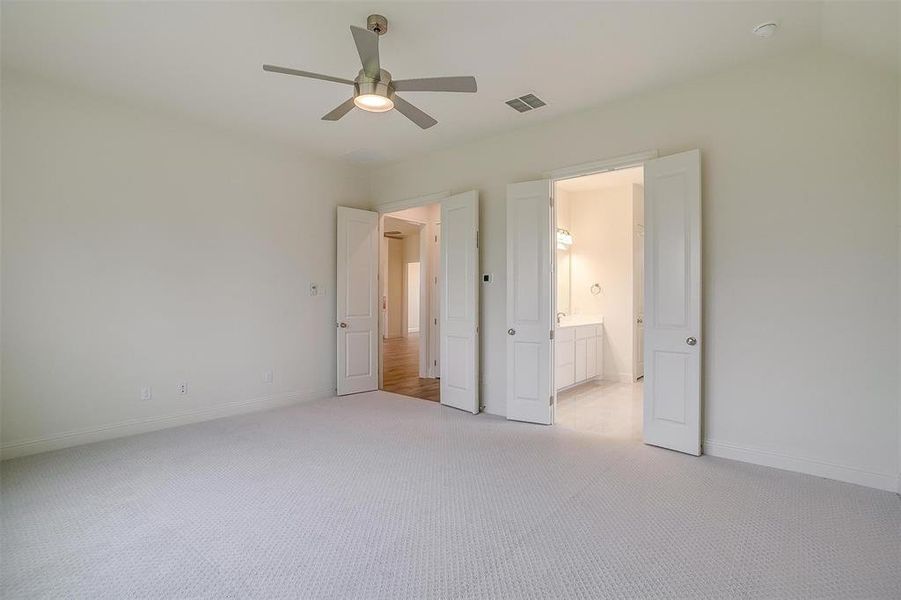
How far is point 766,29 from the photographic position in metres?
2.80

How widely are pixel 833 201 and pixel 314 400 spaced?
5.29 m

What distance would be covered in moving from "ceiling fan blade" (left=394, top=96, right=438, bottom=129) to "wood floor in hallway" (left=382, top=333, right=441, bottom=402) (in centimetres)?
340

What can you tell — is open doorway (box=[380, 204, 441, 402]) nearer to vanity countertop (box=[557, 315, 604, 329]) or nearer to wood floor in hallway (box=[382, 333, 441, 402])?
wood floor in hallway (box=[382, 333, 441, 402])

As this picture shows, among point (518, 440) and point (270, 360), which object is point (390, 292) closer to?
point (270, 360)

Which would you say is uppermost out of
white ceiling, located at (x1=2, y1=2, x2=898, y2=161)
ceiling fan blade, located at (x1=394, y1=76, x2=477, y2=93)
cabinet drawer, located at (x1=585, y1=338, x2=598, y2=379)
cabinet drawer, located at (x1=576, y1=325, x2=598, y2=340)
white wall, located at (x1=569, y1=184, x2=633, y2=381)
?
white ceiling, located at (x1=2, y1=2, x2=898, y2=161)

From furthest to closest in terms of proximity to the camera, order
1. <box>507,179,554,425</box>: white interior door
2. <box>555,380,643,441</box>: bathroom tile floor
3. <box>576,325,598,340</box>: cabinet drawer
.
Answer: <box>576,325,598,340</box>: cabinet drawer < <box>507,179,554,425</box>: white interior door < <box>555,380,643,441</box>: bathroom tile floor

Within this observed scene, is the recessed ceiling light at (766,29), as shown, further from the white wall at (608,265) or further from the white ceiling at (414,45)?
the white wall at (608,265)

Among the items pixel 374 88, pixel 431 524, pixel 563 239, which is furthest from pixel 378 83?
pixel 563 239

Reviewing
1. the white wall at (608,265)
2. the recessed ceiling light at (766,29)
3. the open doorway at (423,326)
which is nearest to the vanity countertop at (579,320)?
the white wall at (608,265)

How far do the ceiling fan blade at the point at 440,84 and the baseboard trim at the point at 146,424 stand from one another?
3.78 m

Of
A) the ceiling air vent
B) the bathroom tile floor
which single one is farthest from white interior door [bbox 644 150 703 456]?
the ceiling air vent

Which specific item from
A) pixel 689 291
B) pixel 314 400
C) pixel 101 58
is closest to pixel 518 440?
pixel 689 291

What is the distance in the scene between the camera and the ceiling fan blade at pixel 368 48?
2.29 meters

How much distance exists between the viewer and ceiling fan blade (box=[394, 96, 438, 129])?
2.95 meters
